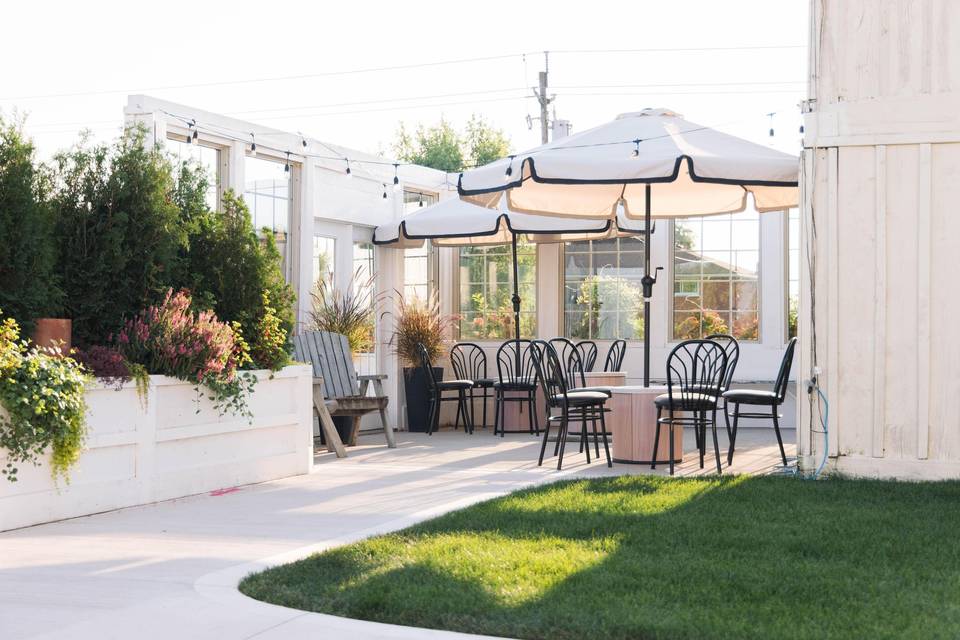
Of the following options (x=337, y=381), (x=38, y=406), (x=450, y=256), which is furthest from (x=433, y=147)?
(x=38, y=406)

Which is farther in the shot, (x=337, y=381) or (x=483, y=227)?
(x=483, y=227)

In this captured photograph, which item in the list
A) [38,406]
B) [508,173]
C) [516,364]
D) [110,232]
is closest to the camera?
[38,406]

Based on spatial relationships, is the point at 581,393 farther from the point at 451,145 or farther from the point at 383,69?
the point at 451,145

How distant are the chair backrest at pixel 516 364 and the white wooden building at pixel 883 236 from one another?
3.81 metres

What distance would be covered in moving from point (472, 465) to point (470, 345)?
3.63 metres

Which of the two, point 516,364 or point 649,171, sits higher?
point 649,171

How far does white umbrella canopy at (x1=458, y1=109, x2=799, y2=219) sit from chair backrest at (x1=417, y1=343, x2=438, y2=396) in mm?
1995

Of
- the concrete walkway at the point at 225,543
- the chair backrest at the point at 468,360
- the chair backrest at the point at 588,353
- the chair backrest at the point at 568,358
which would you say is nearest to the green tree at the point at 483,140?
the chair backrest at the point at 468,360

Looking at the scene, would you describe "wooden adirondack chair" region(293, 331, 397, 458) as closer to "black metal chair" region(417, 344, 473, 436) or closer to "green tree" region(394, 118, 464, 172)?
"black metal chair" region(417, 344, 473, 436)

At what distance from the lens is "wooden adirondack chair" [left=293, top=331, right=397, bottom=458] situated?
27.1 feet

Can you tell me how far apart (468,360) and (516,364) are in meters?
0.98

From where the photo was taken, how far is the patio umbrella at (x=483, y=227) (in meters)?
9.66

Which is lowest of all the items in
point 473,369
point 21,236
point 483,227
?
point 473,369

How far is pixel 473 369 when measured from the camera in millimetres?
11078
